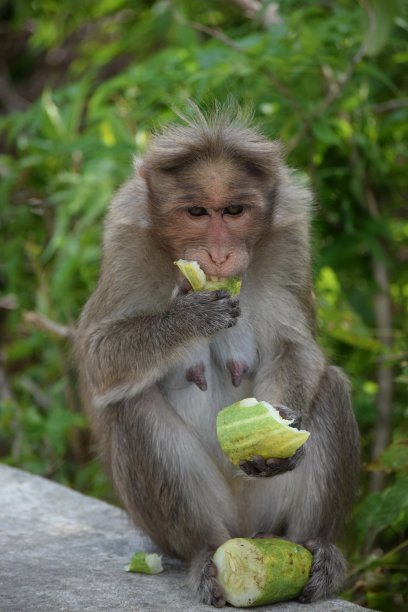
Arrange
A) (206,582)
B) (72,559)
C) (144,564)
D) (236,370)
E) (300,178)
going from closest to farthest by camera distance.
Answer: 1. (206,582)
2. (144,564)
3. (72,559)
4. (236,370)
5. (300,178)

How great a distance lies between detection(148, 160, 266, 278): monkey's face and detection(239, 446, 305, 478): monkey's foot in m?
0.66

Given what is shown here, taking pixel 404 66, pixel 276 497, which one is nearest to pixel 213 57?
pixel 404 66

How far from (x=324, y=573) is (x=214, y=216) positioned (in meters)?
Answer: 1.35

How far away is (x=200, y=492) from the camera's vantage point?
4.18 meters

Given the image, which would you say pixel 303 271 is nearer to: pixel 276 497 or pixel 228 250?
pixel 228 250

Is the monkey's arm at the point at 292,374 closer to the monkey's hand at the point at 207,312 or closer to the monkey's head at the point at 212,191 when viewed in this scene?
the monkey's hand at the point at 207,312

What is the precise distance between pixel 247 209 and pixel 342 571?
54.2 inches

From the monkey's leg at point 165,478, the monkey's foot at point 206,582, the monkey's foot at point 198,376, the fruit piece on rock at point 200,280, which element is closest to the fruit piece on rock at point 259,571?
the monkey's foot at point 206,582

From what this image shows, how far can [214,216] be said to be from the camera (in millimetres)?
4043

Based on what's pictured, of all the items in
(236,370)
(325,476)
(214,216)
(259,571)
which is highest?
(214,216)

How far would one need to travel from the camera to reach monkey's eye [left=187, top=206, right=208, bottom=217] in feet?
13.4

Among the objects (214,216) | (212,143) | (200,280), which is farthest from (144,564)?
(212,143)

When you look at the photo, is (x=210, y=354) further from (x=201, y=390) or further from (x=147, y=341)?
(x=147, y=341)

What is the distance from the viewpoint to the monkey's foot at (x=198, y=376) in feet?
14.3
